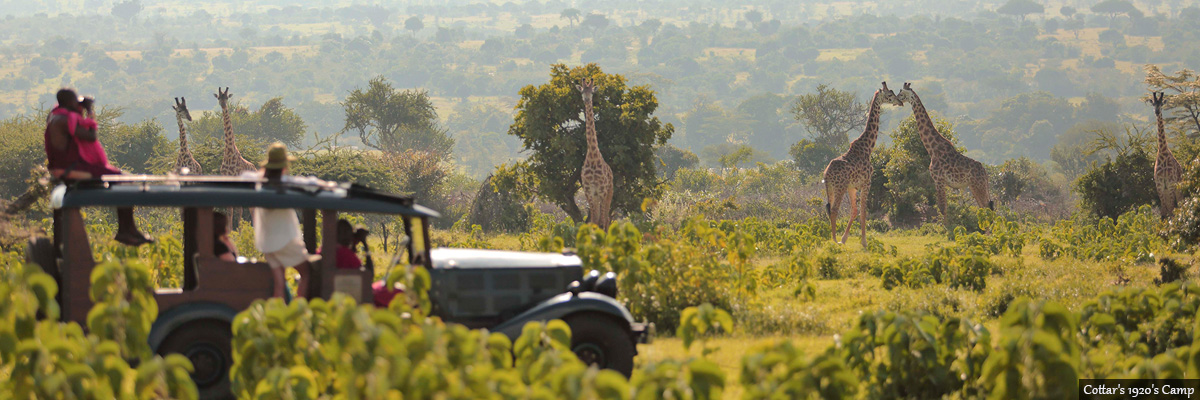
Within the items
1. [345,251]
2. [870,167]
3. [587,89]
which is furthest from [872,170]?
[345,251]

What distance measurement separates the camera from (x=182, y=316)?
7.40m

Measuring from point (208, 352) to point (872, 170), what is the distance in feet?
59.8

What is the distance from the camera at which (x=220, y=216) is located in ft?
26.0

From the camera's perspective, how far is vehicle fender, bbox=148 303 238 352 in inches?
289

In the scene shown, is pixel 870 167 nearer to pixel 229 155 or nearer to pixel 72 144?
pixel 229 155

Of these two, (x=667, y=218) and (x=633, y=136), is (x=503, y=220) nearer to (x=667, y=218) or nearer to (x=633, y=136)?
(x=667, y=218)

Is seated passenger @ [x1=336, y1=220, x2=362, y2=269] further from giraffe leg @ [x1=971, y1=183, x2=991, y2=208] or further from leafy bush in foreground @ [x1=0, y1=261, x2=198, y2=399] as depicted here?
giraffe leg @ [x1=971, y1=183, x2=991, y2=208]

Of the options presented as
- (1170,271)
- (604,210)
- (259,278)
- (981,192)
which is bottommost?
(1170,271)

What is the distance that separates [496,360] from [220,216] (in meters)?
3.14

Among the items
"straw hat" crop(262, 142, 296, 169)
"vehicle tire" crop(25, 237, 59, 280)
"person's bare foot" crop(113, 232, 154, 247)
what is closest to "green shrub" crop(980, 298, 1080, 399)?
"straw hat" crop(262, 142, 296, 169)

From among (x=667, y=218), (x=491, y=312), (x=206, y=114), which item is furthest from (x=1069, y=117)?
(x=491, y=312)

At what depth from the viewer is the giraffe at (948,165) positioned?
75.3 feet

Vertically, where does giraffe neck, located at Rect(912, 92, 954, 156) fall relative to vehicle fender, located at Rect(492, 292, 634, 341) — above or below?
above

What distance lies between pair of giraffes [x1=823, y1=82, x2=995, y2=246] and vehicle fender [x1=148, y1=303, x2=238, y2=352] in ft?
55.9
